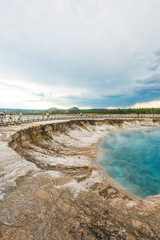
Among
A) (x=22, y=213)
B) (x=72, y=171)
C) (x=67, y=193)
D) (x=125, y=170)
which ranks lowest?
(x=125, y=170)

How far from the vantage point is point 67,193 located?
4.89 m

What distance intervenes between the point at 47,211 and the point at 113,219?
7.00 feet

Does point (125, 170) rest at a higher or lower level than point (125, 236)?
lower

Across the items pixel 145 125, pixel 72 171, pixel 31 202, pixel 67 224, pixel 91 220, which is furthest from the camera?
pixel 145 125

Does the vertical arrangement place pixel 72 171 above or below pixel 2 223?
below

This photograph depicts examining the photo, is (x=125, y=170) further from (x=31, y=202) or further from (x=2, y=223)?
(x=2, y=223)

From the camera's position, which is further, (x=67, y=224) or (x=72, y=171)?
(x=72, y=171)

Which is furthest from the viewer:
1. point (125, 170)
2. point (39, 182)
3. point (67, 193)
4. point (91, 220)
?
point (125, 170)

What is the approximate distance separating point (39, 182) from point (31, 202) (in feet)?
4.58

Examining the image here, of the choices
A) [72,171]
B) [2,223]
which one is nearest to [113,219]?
[2,223]

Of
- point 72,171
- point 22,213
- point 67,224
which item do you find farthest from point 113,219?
point 72,171

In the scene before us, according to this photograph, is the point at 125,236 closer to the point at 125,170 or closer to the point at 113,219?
the point at 113,219

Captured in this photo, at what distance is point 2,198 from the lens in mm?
4078

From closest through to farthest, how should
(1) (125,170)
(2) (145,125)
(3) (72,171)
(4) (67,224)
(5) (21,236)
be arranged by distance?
(5) (21,236), (4) (67,224), (3) (72,171), (1) (125,170), (2) (145,125)
